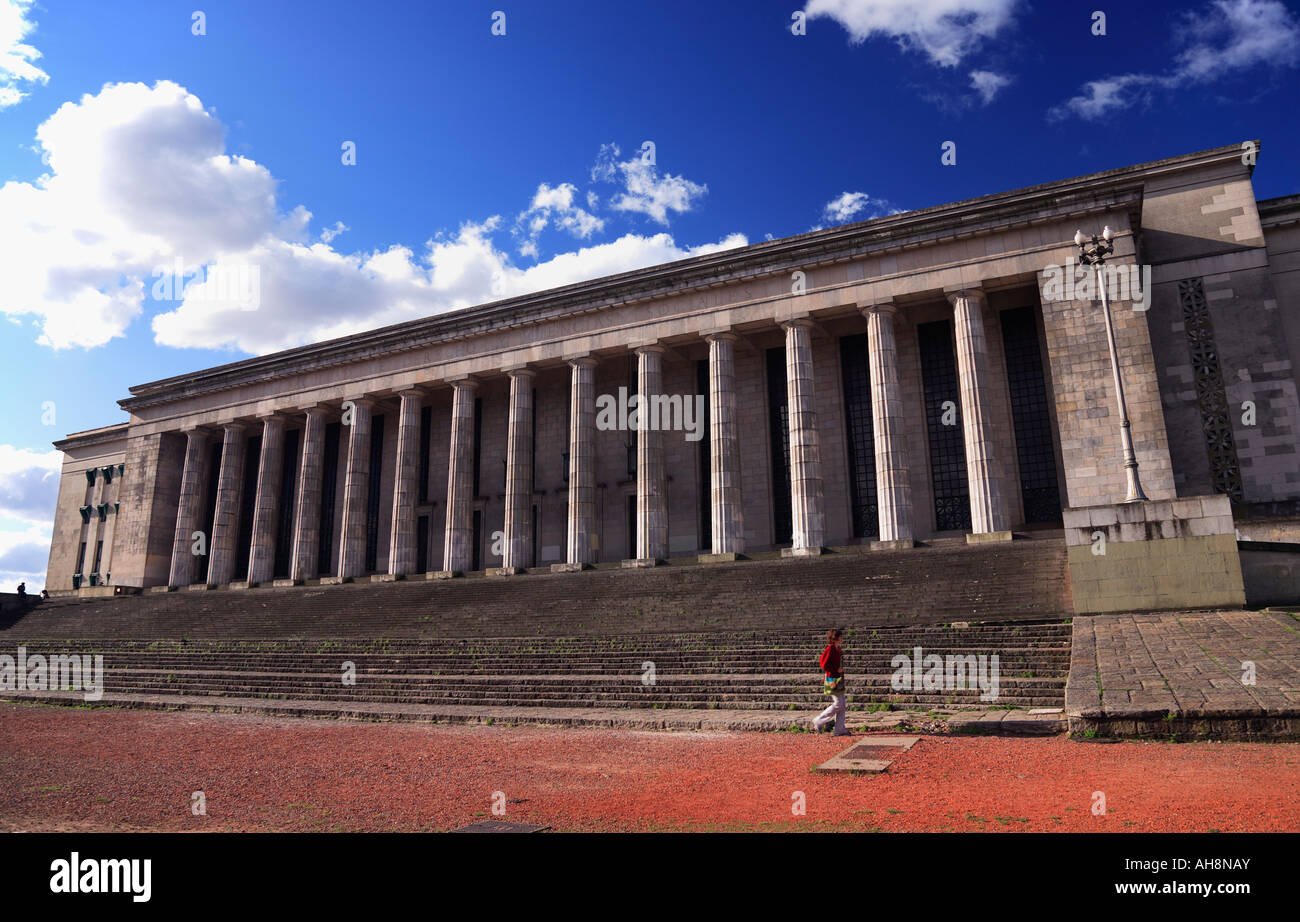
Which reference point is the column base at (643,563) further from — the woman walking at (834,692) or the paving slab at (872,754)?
the paving slab at (872,754)

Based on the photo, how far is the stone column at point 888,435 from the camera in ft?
87.8

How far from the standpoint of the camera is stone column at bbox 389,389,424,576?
3528cm

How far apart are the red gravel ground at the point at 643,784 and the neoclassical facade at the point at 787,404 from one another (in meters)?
16.9

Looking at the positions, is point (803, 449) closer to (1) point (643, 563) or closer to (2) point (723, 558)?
(2) point (723, 558)

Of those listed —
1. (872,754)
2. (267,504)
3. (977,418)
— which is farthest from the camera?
(267,504)

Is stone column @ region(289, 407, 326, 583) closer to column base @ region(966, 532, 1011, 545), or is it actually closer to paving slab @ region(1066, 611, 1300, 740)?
column base @ region(966, 532, 1011, 545)

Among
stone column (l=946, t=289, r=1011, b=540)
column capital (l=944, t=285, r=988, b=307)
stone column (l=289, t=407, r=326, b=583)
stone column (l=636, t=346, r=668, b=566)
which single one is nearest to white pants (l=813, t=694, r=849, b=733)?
stone column (l=946, t=289, r=1011, b=540)

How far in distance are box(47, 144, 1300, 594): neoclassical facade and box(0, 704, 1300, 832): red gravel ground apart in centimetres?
1691

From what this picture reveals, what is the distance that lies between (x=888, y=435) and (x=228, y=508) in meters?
32.7

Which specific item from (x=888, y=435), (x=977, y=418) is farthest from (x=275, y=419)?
(x=977, y=418)

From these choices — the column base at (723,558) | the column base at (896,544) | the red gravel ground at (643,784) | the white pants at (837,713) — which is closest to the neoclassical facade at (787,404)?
the column base at (896,544)

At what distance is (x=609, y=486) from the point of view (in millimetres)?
35250

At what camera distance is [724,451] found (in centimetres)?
2980
